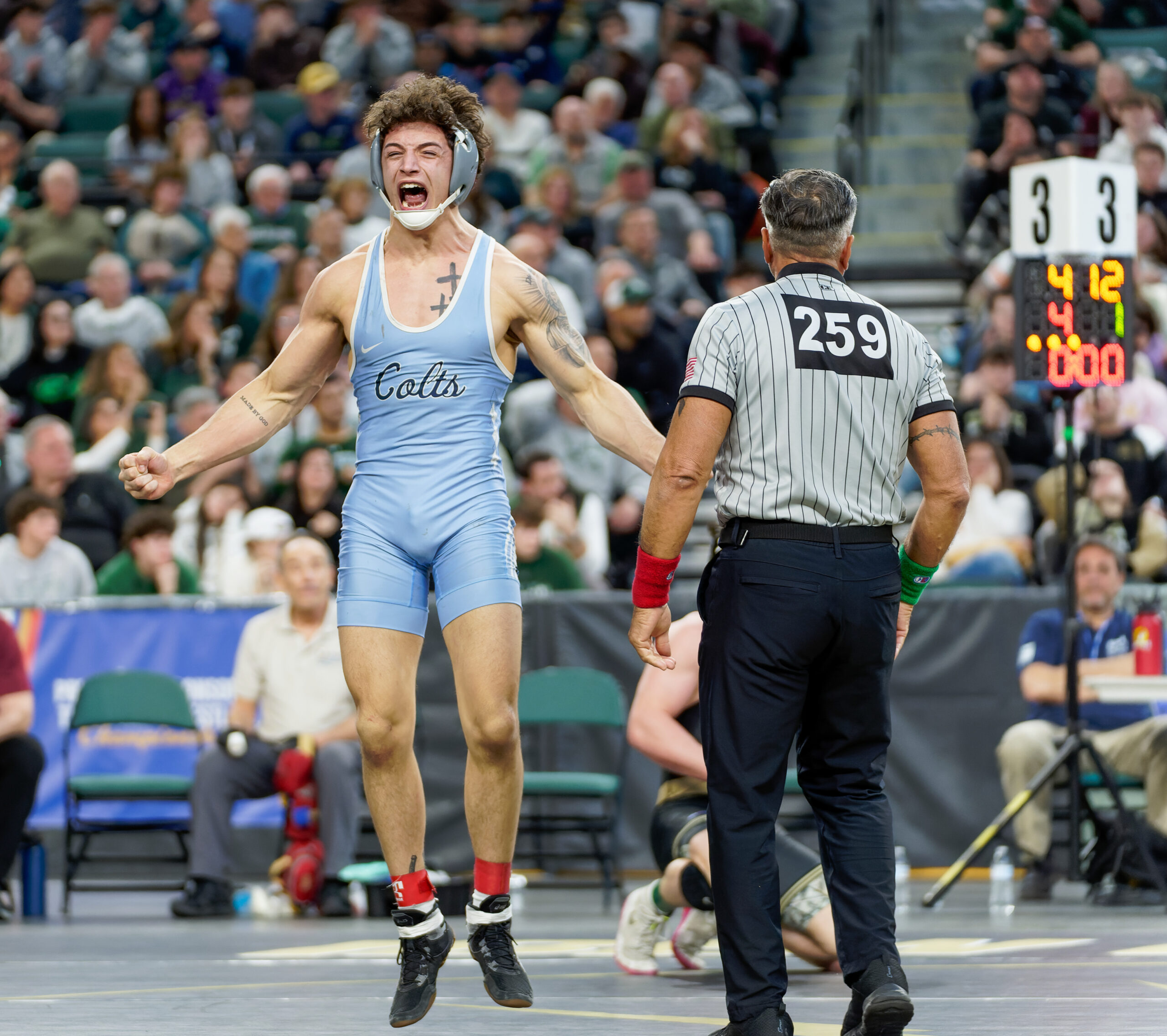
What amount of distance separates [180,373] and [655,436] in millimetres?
8792

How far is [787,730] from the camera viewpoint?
450 cm

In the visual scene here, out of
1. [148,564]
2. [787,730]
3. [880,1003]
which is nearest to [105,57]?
[148,564]

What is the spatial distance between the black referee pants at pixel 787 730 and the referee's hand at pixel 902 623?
0.06 m

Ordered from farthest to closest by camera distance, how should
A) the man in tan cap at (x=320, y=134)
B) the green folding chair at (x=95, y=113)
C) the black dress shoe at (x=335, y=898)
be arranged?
the green folding chair at (x=95, y=113) → the man in tan cap at (x=320, y=134) → the black dress shoe at (x=335, y=898)

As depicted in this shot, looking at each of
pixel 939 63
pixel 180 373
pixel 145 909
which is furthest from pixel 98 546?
pixel 939 63

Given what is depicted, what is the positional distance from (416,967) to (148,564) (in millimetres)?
6196

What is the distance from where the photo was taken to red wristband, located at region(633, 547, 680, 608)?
4559 millimetres

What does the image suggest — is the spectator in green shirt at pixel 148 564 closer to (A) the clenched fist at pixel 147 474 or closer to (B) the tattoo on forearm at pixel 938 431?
(A) the clenched fist at pixel 147 474

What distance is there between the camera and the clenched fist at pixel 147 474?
4.86 meters

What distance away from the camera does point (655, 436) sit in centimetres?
505

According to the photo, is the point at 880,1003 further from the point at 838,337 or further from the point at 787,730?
the point at 838,337

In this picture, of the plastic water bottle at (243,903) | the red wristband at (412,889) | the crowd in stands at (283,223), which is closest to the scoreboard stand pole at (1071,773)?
the crowd in stands at (283,223)

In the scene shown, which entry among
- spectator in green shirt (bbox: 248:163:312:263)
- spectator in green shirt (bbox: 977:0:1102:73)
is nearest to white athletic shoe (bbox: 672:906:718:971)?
spectator in green shirt (bbox: 248:163:312:263)

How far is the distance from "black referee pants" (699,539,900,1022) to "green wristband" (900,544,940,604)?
23 cm
